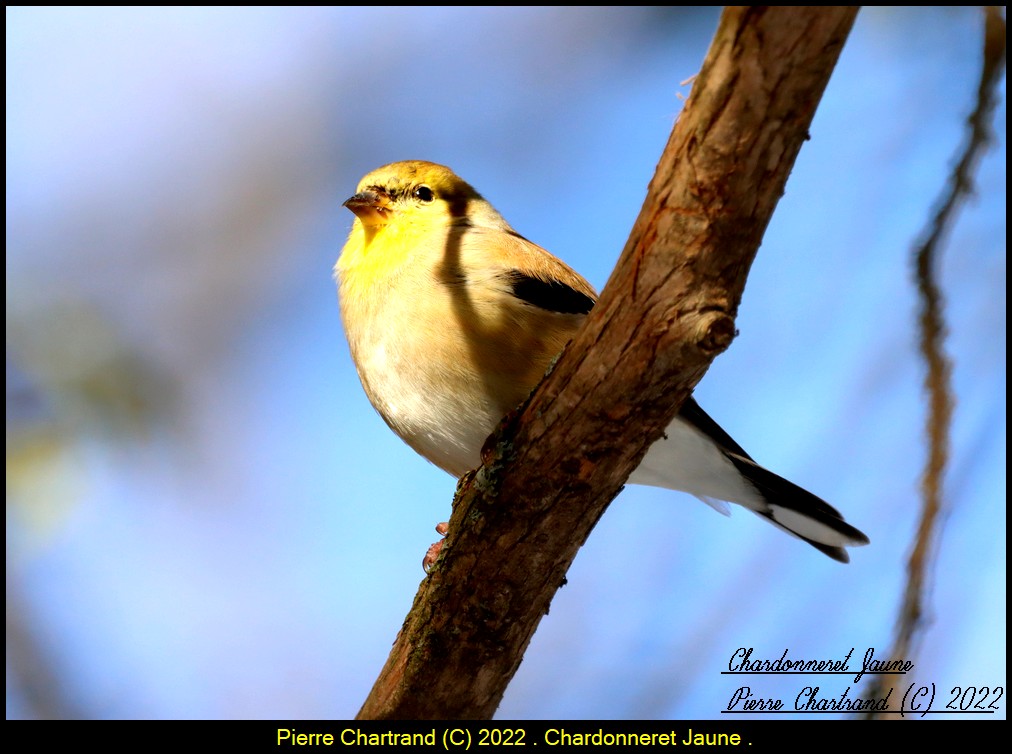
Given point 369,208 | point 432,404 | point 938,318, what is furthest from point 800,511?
point 369,208

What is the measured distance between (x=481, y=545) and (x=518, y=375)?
0.95 metres

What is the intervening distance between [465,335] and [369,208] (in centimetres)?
135

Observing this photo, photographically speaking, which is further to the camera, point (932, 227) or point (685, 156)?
point (932, 227)

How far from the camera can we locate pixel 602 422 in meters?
2.56

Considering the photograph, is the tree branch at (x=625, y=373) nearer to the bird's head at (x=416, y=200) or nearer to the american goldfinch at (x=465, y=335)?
the american goldfinch at (x=465, y=335)

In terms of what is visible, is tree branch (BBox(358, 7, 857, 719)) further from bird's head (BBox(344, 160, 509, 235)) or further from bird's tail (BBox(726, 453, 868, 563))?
bird's head (BBox(344, 160, 509, 235))

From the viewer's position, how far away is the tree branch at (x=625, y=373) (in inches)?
78.2

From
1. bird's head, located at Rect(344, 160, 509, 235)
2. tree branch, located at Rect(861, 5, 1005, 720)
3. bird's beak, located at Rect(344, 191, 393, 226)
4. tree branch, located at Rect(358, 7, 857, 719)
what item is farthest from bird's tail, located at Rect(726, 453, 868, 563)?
bird's beak, located at Rect(344, 191, 393, 226)

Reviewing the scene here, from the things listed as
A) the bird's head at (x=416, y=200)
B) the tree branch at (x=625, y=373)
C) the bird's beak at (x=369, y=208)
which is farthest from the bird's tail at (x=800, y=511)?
the bird's beak at (x=369, y=208)

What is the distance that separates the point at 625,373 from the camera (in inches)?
95.5

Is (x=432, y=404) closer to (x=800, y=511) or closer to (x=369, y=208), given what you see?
(x=369, y=208)

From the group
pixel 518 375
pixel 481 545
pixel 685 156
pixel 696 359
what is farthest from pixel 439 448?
pixel 685 156

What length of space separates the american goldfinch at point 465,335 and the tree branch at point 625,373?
0.74 m
